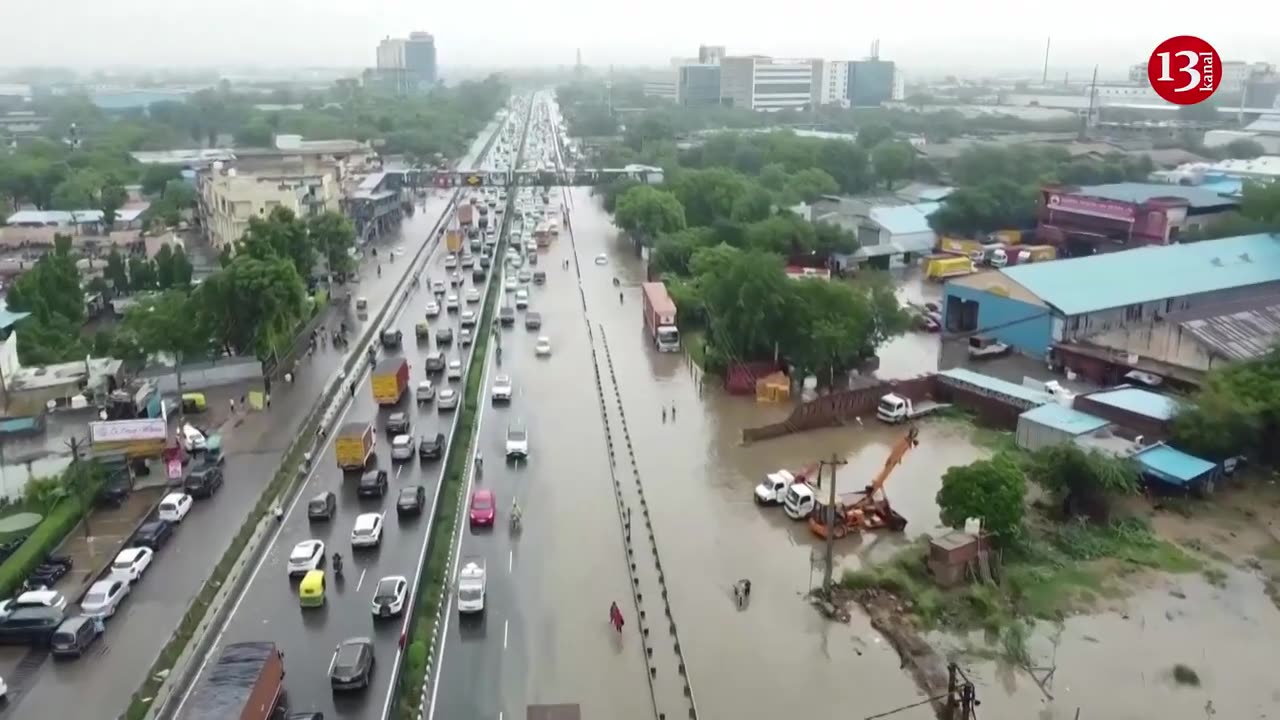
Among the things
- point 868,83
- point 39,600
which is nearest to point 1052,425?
point 39,600

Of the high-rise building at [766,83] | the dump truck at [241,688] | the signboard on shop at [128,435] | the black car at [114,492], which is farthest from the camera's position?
the high-rise building at [766,83]

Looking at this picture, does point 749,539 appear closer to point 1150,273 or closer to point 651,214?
point 1150,273

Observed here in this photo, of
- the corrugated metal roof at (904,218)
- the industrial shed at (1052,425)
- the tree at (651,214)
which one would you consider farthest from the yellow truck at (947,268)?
the industrial shed at (1052,425)

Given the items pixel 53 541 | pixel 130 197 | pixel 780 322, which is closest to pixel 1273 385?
pixel 780 322

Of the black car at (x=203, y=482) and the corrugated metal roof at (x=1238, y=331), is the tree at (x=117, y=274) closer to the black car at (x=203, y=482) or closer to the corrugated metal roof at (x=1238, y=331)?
the black car at (x=203, y=482)

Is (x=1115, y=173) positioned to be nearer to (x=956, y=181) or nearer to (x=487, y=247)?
(x=956, y=181)

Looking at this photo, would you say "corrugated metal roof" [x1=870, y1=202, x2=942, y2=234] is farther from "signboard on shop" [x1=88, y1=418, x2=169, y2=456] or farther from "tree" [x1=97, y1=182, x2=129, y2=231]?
"tree" [x1=97, y1=182, x2=129, y2=231]
